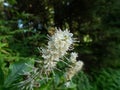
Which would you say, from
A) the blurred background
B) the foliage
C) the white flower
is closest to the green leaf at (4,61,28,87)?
the white flower

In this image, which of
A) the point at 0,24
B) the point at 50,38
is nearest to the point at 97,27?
the point at 0,24

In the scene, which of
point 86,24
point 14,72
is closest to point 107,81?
point 86,24

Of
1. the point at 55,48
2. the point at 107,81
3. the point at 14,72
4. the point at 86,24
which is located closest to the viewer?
the point at 55,48

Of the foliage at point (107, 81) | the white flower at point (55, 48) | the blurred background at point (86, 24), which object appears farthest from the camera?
the blurred background at point (86, 24)

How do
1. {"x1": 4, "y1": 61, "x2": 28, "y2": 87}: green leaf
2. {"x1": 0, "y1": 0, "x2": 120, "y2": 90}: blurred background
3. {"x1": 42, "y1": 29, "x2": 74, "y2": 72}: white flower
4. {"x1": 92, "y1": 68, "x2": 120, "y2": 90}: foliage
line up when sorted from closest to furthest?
{"x1": 42, "y1": 29, "x2": 74, "y2": 72}: white flower → {"x1": 4, "y1": 61, "x2": 28, "y2": 87}: green leaf → {"x1": 92, "y1": 68, "x2": 120, "y2": 90}: foliage → {"x1": 0, "y1": 0, "x2": 120, "y2": 90}: blurred background

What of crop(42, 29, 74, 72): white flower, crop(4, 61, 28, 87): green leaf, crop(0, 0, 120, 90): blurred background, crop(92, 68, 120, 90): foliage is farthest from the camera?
crop(0, 0, 120, 90): blurred background

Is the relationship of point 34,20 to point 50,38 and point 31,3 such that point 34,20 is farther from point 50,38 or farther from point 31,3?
point 50,38

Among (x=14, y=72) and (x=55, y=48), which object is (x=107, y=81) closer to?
(x=14, y=72)

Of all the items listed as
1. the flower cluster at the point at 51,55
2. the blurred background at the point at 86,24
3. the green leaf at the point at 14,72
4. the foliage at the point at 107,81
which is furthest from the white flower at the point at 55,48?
the blurred background at the point at 86,24

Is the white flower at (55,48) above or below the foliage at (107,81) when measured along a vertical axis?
above

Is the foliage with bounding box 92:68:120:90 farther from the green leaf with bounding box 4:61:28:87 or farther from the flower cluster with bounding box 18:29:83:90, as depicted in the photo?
the flower cluster with bounding box 18:29:83:90

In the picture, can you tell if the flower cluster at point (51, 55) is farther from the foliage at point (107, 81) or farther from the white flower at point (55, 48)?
the foliage at point (107, 81)

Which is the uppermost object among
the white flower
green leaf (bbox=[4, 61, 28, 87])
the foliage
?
the white flower
